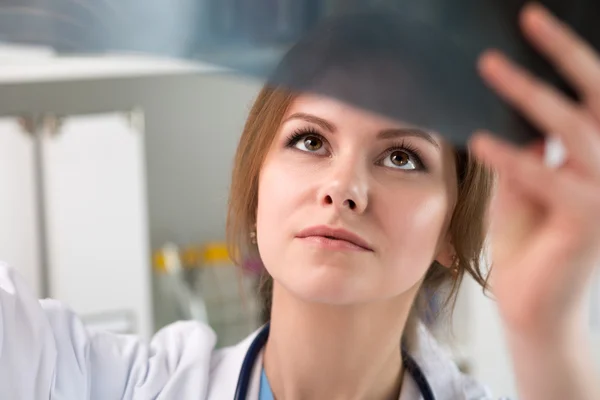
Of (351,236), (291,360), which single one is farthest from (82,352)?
(351,236)

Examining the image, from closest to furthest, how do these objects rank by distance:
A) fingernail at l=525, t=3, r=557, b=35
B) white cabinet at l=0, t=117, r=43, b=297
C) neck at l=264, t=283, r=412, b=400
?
1. fingernail at l=525, t=3, r=557, b=35
2. neck at l=264, t=283, r=412, b=400
3. white cabinet at l=0, t=117, r=43, b=297

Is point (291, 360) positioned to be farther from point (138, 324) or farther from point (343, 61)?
point (138, 324)

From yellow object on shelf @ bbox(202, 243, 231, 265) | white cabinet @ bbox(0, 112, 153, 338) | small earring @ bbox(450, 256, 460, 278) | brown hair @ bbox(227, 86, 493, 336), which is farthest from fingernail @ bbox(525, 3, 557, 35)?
yellow object on shelf @ bbox(202, 243, 231, 265)

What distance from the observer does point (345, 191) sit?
1.88ft

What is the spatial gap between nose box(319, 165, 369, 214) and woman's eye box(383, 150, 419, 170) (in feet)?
0.14

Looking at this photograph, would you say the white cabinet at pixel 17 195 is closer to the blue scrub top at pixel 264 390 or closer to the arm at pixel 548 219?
the blue scrub top at pixel 264 390

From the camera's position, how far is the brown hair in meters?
0.69

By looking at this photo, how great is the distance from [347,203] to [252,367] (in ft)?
0.91

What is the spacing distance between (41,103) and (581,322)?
1.56 m

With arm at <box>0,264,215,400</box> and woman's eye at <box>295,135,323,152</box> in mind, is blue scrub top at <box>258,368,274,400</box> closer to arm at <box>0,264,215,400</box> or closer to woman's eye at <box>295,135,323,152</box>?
arm at <box>0,264,215,400</box>

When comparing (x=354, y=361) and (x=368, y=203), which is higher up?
(x=368, y=203)

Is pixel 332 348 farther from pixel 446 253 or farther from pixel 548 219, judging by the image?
pixel 548 219

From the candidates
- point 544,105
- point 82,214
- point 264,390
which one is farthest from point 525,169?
point 82,214

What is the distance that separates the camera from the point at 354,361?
0.72 m
